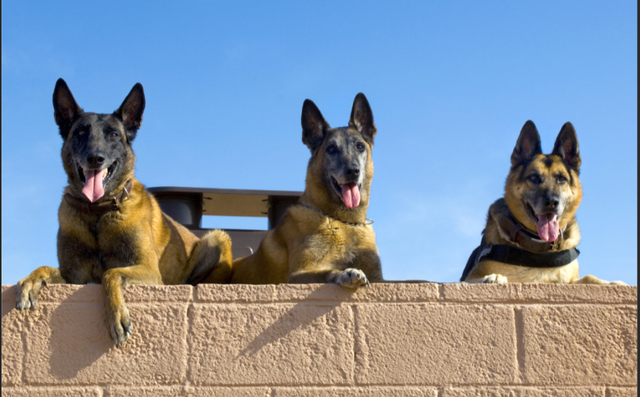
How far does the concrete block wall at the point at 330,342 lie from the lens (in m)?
4.00

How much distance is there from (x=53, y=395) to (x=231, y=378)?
1.10 meters

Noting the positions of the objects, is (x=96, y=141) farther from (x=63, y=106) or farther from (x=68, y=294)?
(x=68, y=294)

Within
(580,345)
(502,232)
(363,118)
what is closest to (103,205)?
(363,118)

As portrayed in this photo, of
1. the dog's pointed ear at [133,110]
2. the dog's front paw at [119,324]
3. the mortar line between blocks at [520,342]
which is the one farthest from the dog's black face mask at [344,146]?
the dog's front paw at [119,324]

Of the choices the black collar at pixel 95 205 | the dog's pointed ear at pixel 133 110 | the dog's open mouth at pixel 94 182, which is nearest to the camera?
the dog's open mouth at pixel 94 182

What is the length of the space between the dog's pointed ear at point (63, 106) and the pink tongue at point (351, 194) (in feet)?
7.57

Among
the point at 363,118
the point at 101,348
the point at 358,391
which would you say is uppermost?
the point at 363,118

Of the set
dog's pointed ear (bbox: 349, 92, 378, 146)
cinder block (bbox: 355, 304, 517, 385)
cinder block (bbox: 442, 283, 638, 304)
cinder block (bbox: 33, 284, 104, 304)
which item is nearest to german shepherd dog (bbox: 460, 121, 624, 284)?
cinder block (bbox: 442, 283, 638, 304)

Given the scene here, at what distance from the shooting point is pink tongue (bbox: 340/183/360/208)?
17.6 ft

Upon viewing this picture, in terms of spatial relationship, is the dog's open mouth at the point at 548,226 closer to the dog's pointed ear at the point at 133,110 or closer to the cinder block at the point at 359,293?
the cinder block at the point at 359,293

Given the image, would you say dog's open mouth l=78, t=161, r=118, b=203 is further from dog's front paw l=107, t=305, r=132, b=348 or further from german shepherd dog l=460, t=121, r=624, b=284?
german shepherd dog l=460, t=121, r=624, b=284

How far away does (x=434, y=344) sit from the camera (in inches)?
163

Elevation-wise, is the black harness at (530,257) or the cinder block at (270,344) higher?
the black harness at (530,257)

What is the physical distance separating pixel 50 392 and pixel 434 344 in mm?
2430
